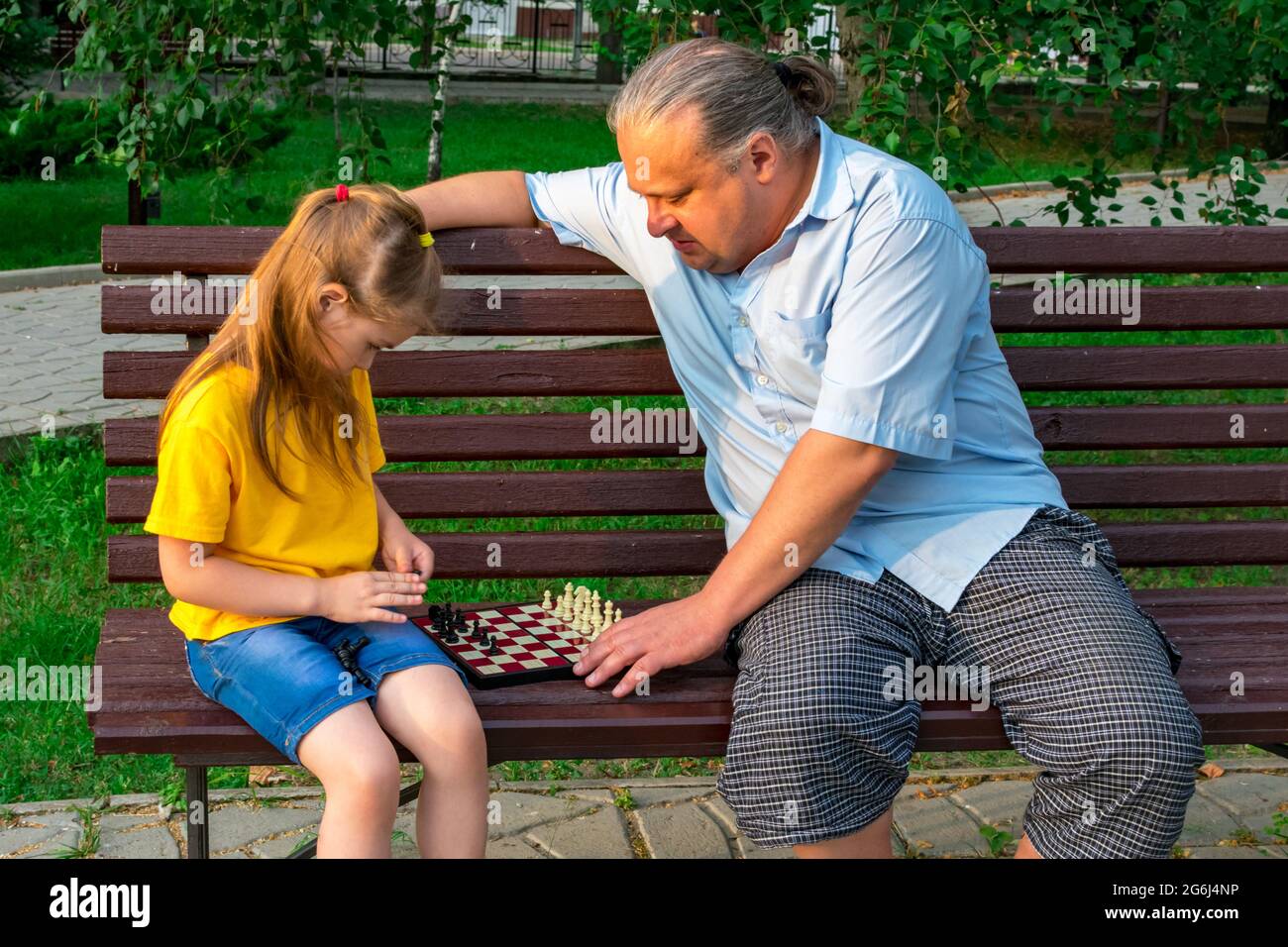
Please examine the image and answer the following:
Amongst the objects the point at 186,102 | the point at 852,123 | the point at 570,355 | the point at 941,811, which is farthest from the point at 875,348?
the point at 186,102

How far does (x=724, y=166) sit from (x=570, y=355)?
0.74 metres

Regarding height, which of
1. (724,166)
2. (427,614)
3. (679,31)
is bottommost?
(427,614)

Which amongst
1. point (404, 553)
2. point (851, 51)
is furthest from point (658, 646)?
point (851, 51)

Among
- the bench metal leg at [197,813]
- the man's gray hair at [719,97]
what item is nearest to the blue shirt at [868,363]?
the man's gray hair at [719,97]

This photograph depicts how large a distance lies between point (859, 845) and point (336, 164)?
307cm

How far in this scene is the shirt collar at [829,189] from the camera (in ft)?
9.12

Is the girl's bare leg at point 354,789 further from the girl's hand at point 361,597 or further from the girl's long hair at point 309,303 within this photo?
the girl's long hair at point 309,303

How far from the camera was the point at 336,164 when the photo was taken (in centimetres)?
484

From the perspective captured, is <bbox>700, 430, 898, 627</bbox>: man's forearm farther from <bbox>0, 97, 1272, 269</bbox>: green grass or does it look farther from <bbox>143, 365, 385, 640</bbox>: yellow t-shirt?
<bbox>0, 97, 1272, 269</bbox>: green grass

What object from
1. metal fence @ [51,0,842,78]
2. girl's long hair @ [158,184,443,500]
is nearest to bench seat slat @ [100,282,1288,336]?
girl's long hair @ [158,184,443,500]

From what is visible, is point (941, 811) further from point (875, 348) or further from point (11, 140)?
point (11, 140)

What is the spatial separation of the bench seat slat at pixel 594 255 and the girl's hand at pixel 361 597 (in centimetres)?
87

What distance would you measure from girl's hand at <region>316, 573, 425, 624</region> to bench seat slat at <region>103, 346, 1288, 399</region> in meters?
0.71

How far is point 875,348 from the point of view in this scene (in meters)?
2.67
